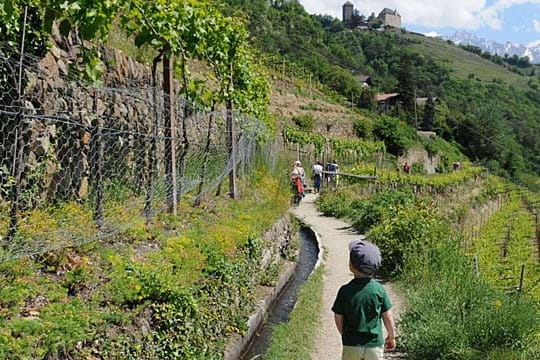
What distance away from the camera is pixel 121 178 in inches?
302

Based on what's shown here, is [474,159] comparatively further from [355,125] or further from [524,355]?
[524,355]

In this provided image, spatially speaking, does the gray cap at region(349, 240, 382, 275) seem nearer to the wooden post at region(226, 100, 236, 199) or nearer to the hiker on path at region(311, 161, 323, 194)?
the wooden post at region(226, 100, 236, 199)

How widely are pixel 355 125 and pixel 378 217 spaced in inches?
1289

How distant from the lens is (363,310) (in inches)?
173

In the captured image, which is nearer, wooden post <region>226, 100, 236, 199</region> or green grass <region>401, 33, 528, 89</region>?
wooden post <region>226, 100, 236, 199</region>

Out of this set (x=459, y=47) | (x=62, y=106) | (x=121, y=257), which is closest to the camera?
(x=121, y=257)

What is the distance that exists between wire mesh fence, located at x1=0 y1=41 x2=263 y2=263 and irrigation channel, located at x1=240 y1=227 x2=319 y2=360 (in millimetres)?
1995

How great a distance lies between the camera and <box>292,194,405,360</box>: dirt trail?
6.99m

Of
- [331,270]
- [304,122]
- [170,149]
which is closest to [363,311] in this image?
[170,149]

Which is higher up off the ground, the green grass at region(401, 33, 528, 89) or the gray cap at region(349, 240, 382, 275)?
the green grass at region(401, 33, 528, 89)

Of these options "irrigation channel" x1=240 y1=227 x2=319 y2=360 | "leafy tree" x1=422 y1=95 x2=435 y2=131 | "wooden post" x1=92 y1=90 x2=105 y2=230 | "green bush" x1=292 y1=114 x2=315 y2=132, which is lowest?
"irrigation channel" x1=240 y1=227 x2=319 y2=360

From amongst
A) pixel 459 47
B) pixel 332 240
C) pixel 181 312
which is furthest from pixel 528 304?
pixel 459 47

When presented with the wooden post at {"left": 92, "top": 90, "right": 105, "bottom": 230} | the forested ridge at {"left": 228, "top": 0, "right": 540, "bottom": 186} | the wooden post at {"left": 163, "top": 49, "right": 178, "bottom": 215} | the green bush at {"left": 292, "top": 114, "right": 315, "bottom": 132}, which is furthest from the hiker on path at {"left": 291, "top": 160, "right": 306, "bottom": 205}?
the forested ridge at {"left": 228, "top": 0, "right": 540, "bottom": 186}

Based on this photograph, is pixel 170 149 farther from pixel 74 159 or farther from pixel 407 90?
pixel 407 90
